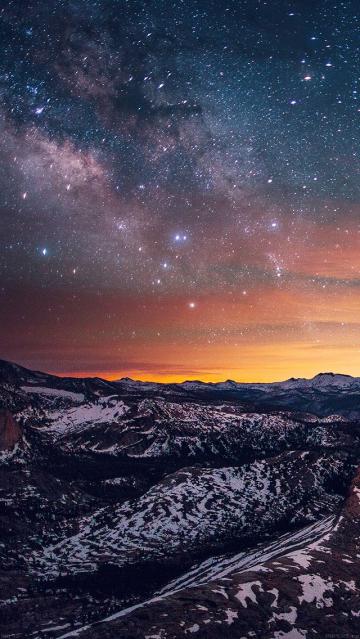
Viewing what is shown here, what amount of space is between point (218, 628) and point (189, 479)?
167233 millimetres

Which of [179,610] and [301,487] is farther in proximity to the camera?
[301,487]

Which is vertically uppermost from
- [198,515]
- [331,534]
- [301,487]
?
[331,534]

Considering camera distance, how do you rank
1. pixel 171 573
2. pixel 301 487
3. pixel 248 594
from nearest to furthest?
pixel 248 594, pixel 171 573, pixel 301 487

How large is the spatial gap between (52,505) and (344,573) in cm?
16929

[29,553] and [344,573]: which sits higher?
[344,573]

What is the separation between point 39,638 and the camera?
9550 cm

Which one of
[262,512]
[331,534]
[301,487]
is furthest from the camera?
[301,487]

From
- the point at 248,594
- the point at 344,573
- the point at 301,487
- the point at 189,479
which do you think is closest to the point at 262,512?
the point at 301,487

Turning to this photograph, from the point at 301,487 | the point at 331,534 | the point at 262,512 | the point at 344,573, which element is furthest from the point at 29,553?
the point at 344,573

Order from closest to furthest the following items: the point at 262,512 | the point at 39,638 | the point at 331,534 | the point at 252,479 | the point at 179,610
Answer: the point at 179,610, the point at 331,534, the point at 39,638, the point at 262,512, the point at 252,479

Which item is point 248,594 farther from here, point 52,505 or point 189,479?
point 52,505

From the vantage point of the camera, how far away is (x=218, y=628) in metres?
38.4

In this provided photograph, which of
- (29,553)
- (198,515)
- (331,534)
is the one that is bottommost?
(29,553)

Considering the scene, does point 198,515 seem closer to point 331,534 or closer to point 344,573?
point 331,534
